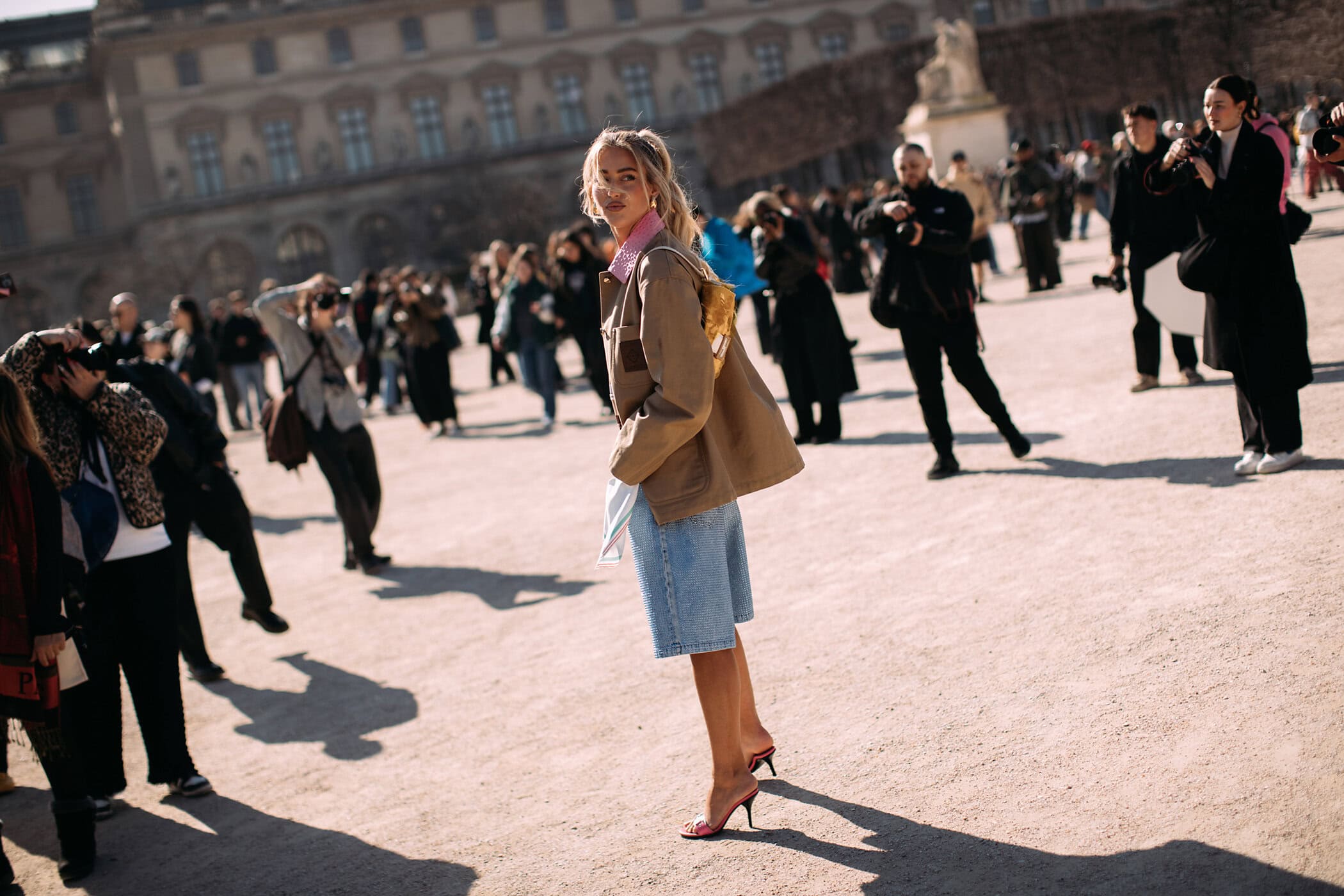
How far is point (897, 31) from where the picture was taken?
6794cm

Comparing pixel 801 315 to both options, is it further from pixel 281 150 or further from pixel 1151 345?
pixel 281 150

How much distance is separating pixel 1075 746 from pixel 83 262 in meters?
70.9

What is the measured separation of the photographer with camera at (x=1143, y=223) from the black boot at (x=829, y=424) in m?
2.11

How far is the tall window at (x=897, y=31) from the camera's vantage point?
67688mm

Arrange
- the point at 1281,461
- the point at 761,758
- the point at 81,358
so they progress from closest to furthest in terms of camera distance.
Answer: the point at 761,758 < the point at 81,358 < the point at 1281,461

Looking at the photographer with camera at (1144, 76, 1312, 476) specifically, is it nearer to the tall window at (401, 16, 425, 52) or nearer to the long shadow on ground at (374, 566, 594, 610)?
the long shadow on ground at (374, 566, 594, 610)

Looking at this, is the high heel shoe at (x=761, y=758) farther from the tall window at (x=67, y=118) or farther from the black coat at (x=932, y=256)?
the tall window at (x=67, y=118)

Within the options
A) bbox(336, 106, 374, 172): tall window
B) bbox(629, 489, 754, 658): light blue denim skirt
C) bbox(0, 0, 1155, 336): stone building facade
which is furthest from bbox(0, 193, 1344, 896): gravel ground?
bbox(336, 106, 374, 172): tall window

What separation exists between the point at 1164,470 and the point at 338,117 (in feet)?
202

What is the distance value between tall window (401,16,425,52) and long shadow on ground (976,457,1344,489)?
61.8 meters

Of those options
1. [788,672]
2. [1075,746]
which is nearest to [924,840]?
[1075,746]

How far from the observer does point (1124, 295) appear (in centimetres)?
1352

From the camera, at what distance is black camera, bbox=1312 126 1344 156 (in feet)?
14.8

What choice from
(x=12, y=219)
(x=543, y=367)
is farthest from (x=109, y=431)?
(x=12, y=219)
